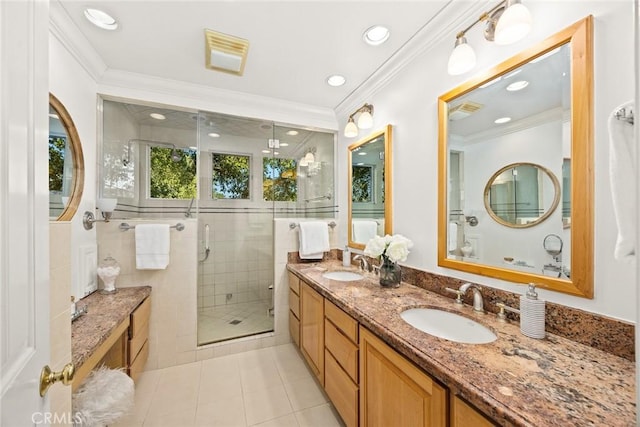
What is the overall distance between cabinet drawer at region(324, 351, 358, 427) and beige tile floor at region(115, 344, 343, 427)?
0.66 ft

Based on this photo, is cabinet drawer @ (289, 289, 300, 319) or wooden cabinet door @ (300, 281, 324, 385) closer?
wooden cabinet door @ (300, 281, 324, 385)

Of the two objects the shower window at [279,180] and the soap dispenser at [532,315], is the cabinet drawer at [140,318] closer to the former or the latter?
the shower window at [279,180]

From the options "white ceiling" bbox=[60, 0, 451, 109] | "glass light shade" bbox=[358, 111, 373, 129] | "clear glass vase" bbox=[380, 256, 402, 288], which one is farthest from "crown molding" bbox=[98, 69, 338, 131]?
"clear glass vase" bbox=[380, 256, 402, 288]

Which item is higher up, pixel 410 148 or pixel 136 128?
pixel 136 128

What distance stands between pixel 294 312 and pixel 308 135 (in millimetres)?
1891

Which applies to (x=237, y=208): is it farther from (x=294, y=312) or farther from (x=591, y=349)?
(x=591, y=349)

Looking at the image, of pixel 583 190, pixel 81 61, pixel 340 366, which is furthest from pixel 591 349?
pixel 81 61

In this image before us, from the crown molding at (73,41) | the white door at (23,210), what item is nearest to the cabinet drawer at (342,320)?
the white door at (23,210)

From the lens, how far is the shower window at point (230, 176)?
2.53m

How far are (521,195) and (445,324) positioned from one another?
72 cm

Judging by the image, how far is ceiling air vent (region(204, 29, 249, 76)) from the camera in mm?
1604

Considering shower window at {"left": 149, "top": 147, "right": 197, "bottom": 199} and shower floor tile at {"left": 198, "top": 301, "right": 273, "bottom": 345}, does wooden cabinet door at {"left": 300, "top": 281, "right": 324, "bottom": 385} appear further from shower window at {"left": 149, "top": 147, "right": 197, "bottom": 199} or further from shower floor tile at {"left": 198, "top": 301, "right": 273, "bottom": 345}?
shower window at {"left": 149, "top": 147, "right": 197, "bottom": 199}

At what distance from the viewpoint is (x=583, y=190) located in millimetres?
928

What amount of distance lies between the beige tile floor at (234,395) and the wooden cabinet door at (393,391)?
0.60 metres
